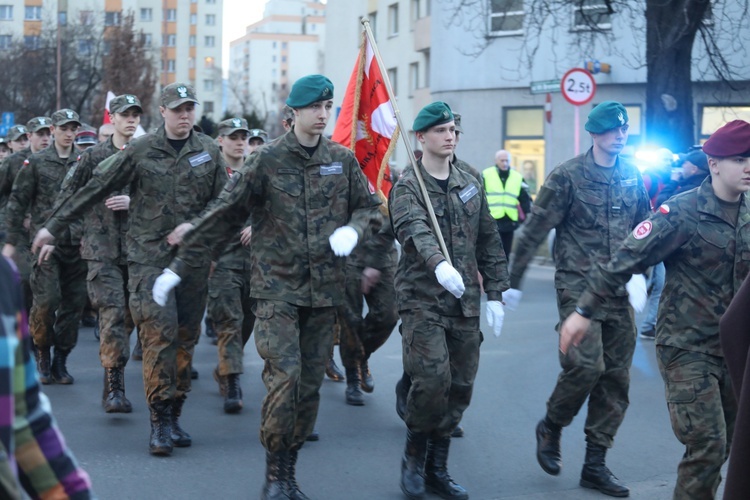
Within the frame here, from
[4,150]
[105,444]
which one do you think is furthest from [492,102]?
[105,444]

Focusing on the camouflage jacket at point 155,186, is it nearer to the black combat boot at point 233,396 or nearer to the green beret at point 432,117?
the black combat boot at point 233,396

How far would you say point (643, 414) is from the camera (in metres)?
8.07

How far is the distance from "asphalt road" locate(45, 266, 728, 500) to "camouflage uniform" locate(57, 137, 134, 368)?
52 centimetres

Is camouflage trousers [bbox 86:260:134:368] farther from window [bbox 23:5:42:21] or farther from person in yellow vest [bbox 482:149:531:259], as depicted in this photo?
window [bbox 23:5:42:21]

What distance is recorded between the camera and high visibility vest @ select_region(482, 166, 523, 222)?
1560 cm

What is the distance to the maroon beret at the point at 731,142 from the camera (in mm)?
4871

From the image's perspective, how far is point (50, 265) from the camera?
916 centimetres

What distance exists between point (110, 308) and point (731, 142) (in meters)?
4.64

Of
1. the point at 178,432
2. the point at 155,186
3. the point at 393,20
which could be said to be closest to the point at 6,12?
the point at 393,20

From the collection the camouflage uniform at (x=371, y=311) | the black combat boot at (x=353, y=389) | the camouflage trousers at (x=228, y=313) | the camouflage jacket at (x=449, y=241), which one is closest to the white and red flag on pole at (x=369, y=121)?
the camouflage uniform at (x=371, y=311)

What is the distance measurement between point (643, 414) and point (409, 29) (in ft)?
139

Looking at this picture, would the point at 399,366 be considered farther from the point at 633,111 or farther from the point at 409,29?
the point at 409,29

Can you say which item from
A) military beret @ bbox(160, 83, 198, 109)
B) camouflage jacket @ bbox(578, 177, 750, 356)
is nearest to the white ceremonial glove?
camouflage jacket @ bbox(578, 177, 750, 356)

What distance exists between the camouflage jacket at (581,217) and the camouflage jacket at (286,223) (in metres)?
1.04
